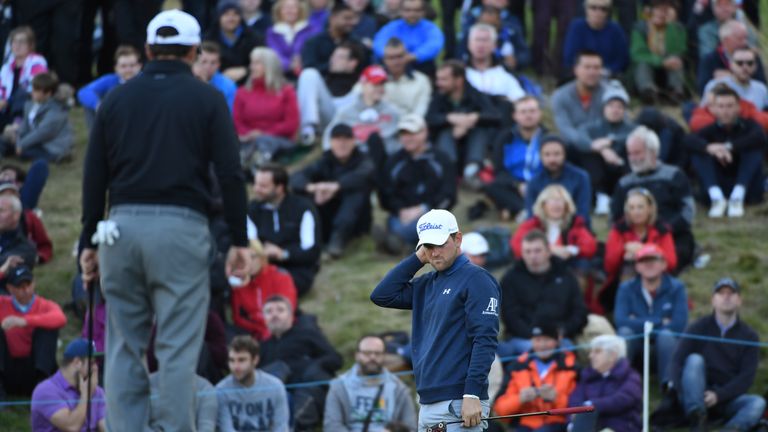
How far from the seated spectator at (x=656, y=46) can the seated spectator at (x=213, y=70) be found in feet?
17.3

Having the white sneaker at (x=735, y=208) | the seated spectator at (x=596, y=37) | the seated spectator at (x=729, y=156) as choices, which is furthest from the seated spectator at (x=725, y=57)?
the white sneaker at (x=735, y=208)

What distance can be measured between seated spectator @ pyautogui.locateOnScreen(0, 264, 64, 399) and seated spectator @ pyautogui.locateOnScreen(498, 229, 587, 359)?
3.99 meters

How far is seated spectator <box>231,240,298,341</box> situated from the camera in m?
13.4

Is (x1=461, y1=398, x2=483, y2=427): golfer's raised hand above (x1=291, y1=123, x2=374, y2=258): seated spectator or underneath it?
underneath

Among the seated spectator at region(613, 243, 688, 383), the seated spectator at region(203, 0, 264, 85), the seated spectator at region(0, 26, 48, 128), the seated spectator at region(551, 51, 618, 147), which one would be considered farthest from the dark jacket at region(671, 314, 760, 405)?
the seated spectator at region(0, 26, 48, 128)

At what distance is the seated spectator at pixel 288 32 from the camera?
18.2 m

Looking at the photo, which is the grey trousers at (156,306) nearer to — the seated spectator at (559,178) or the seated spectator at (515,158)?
the seated spectator at (559,178)

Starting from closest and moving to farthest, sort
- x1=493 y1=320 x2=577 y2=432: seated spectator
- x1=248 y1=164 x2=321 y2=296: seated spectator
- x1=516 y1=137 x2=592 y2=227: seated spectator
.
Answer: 1. x1=493 y1=320 x2=577 y2=432: seated spectator
2. x1=248 y1=164 x2=321 y2=296: seated spectator
3. x1=516 y1=137 x2=592 y2=227: seated spectator

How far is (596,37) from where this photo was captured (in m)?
17.5

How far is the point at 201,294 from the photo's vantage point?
7375mm

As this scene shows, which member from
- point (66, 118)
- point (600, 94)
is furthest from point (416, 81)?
point (66, 118)

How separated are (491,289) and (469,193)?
339 inches

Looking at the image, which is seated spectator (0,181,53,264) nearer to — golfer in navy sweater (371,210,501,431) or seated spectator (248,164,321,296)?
seated spectator (248,164,321,296)

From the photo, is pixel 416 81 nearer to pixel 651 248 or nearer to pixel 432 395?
pixel 651 248
